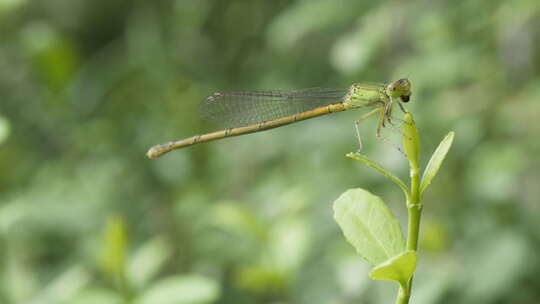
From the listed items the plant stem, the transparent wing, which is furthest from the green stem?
the transparent wing

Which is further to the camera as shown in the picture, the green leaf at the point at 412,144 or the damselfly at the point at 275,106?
the damselfly at the point at 275,106

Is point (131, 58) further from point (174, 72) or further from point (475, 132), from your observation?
point (475, 132)

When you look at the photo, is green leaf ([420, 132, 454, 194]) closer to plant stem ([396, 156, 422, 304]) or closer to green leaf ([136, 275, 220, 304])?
plant stem ([396, 156, 422, 304])

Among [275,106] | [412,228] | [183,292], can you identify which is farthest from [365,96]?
[412,228]

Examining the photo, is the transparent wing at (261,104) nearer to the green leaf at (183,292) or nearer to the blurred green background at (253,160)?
the blurred green background at (253,160)

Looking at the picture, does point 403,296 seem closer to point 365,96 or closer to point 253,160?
point 365,96

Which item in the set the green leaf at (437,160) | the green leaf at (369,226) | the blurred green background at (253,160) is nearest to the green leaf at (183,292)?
the blurred green background at (253,160)
